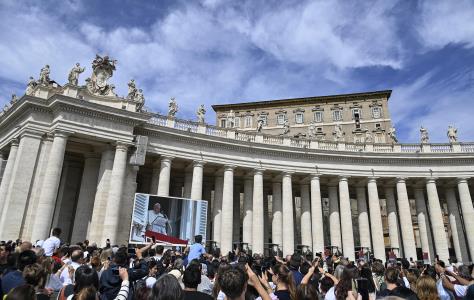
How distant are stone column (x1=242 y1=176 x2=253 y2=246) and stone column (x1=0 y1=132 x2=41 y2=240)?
63.6 ft

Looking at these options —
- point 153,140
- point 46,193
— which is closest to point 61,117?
point 46,193

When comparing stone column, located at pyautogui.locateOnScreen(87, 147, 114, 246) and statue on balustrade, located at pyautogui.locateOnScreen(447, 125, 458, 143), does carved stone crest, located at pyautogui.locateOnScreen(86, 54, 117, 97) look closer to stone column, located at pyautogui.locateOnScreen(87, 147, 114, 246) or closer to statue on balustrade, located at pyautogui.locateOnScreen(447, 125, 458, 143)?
stone column, located at pyautogui.locateOnScreen(87, 147, 114, 246)

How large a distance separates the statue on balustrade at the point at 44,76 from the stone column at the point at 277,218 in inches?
967

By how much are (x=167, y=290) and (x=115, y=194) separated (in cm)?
2503

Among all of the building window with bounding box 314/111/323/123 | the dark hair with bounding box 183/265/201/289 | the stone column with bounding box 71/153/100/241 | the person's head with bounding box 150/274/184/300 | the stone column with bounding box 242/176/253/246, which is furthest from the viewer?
the building window with bounding box 314/111/323/123

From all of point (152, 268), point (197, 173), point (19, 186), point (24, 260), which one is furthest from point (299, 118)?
point (24, 260)

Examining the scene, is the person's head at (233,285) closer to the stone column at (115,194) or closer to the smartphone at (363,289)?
the smartphone at (363,289)

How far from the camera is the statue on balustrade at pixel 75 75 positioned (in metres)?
28.2

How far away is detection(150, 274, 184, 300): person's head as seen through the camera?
389 cm

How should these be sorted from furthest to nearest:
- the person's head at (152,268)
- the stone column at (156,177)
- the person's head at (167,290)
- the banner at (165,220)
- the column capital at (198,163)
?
the column capital at (198,163)
the stone column at (156,177)
the banner at (165,220)
the person's head at (152,268)
the person's head at (167,290)

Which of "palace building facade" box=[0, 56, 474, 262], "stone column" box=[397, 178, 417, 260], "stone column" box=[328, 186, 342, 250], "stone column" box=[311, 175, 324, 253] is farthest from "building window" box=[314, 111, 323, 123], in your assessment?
"stone column" box=[311, 175, 324, 253]

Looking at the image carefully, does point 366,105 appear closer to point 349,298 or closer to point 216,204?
point 216,204

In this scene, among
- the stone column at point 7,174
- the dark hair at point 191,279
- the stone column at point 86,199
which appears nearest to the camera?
the dark hair at point 191,279

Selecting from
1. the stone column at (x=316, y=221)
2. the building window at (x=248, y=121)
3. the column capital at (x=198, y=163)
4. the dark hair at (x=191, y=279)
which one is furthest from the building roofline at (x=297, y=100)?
the dark hair at (x=191, y=279)
